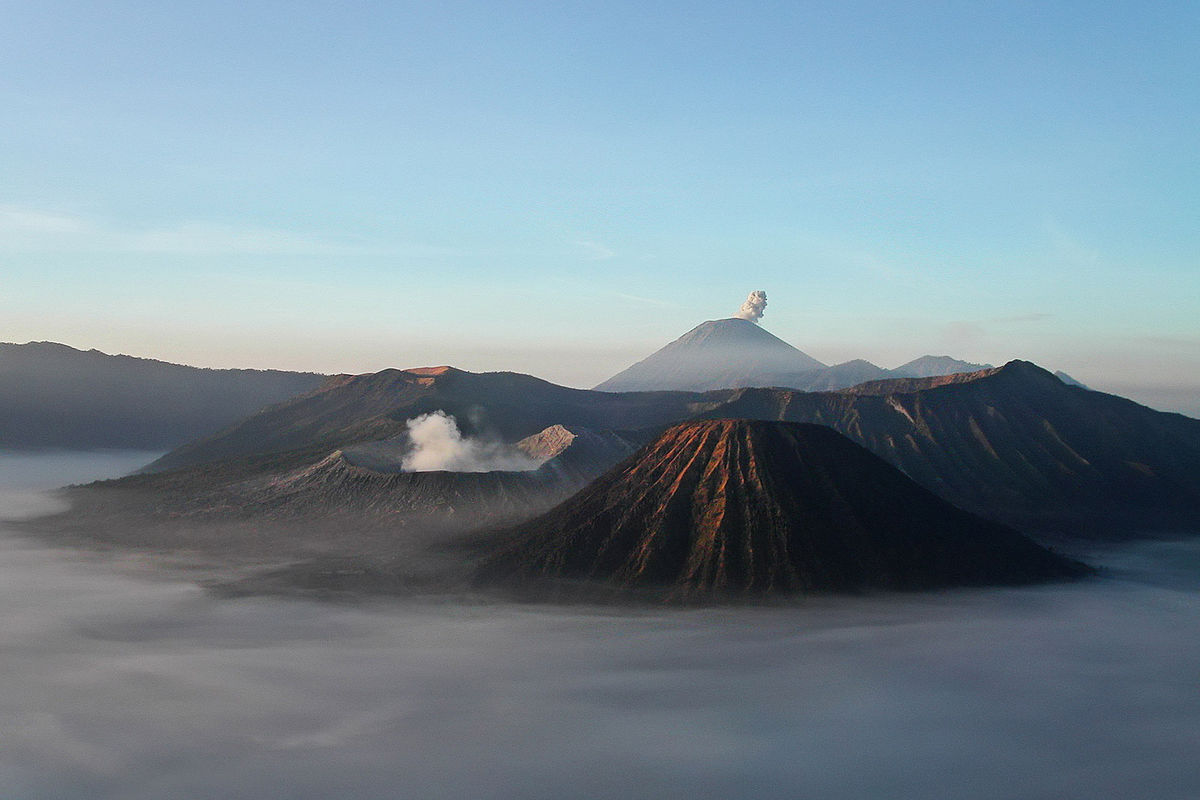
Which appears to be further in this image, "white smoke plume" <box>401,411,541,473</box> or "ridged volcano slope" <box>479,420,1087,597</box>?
"white smoke plume" <box>401,411,541,473</box>

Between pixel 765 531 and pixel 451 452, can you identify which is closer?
pixel 765 531

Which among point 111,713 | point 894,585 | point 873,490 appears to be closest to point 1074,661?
point 894,585

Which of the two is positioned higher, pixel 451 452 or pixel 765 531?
pixel 451 452

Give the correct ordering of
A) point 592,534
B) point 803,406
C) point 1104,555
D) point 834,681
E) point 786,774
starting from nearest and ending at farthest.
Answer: point 786,774, point 834,681, point 592,534, point 1104,555, point 803,406

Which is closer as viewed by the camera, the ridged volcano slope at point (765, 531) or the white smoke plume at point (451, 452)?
the ridged volcano slope at point (765, 531)

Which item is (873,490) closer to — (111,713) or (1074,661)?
(1074,661)
